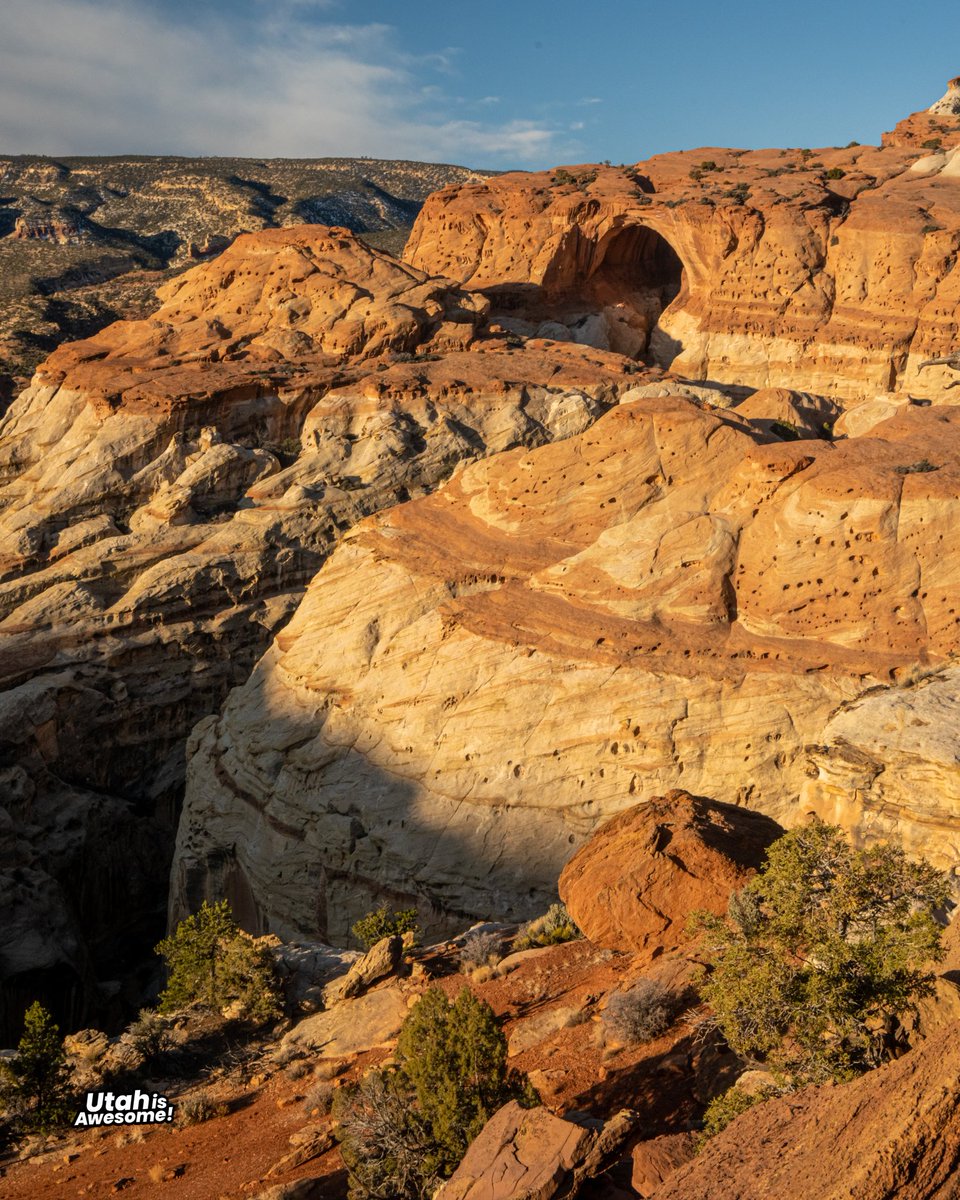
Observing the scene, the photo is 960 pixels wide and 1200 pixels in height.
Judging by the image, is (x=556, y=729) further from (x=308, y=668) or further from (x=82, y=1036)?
(x=82, y=1036)

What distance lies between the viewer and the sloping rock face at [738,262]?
49094 millimetres

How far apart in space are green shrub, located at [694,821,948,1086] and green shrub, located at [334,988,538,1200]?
256 cm

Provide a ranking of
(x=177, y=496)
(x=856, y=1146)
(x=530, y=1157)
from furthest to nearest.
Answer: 1. (x=177, y=496)
2. (x=530, y=1157)
3. (x=856, y=1146)

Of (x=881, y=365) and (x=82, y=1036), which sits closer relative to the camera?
(x=82, y=1036)

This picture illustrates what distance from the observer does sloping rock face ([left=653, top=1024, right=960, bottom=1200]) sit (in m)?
7.90

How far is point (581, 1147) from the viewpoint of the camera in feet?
33.6

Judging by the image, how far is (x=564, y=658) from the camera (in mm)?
24094

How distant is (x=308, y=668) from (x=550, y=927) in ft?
36.1

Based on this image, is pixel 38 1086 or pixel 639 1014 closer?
pixel 639 1014

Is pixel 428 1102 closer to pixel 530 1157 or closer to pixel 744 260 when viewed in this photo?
pixel 530 1157

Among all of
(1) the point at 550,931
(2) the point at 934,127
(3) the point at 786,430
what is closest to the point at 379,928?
(1) the point at 550,931

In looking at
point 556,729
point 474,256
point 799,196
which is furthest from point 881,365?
point 556,729

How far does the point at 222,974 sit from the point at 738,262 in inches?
1702

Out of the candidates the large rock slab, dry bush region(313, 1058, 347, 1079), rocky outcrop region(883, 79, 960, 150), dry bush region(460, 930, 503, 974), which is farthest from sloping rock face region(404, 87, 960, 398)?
dry bush region(313, 1058, 347, 1079)
